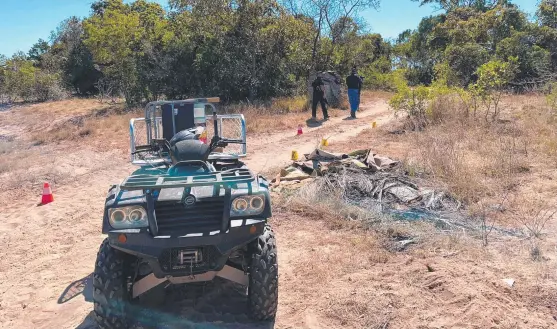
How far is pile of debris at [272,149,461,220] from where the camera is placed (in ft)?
20.1

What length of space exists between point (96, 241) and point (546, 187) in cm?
630

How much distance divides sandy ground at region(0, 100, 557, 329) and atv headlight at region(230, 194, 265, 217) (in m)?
1.02

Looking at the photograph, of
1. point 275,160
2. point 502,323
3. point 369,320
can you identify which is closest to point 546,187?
point 502,323

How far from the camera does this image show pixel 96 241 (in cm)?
577

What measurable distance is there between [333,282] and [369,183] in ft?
8.75

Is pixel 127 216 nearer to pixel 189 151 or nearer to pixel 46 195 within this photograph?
pixel 189 151

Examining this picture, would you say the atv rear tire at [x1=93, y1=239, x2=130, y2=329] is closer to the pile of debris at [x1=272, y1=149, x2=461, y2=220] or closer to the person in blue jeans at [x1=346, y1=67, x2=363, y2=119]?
the pile of debris at [x1=272, y1=149, x2=461, y2=220]

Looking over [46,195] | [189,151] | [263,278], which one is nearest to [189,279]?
[263,278]

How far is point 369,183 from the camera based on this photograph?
22.0 feet

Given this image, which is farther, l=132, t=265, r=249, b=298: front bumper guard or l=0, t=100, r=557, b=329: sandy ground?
l=0, t=100, r=557, b=329: sandy ground

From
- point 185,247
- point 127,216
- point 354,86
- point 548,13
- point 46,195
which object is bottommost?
point 46,195

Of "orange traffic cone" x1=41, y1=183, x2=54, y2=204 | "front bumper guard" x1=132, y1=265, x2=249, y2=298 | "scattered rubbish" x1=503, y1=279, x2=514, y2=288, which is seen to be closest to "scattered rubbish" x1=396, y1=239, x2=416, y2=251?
"scattered rubbish" x1=503, y1=279, x2=514, y2=288

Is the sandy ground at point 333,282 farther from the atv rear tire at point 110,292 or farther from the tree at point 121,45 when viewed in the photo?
the tree at point 121,45

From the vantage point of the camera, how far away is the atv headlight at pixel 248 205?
324 cm
